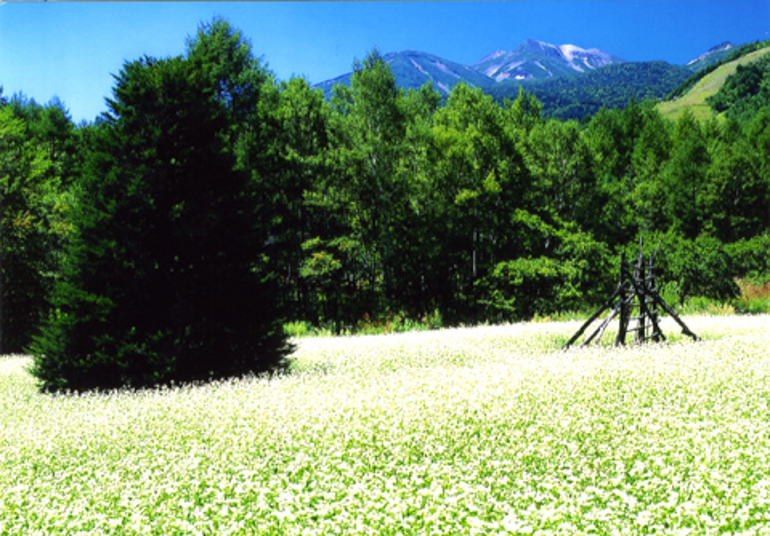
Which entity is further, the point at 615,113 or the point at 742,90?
the point at 742,90

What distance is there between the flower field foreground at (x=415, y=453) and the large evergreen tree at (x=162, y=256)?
4.31ft

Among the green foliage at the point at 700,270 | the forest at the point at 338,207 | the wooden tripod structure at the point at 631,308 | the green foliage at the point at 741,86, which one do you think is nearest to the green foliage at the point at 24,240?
the forest at the point at 338,207

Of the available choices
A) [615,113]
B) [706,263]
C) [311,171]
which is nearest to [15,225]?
[311,171]

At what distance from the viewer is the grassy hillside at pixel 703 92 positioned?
14000 cm

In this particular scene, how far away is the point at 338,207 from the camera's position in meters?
32.6

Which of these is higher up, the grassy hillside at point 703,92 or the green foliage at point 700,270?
the grassy hillside at point 703,92

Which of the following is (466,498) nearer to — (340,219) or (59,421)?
(59,421)

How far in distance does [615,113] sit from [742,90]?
68.4 meters

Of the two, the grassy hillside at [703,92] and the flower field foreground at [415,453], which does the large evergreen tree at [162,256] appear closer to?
the flower field foreground at [415,453]

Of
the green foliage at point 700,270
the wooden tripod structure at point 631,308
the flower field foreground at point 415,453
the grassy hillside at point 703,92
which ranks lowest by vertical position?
the flower field foreground at point 415,453

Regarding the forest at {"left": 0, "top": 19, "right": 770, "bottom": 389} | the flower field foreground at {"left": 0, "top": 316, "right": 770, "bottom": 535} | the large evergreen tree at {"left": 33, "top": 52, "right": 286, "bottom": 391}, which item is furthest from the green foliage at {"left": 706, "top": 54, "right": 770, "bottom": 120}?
the flower field foreground at {"left": 0, "top": 316, "right": 770, "bottom": 535}

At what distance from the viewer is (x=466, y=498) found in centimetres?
530

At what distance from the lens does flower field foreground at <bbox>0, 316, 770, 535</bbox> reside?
5.03 m

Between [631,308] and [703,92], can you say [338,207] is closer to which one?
[631,308]
